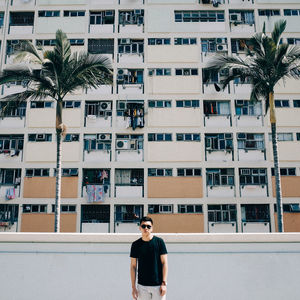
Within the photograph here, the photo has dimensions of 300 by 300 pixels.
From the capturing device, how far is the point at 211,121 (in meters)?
20.4

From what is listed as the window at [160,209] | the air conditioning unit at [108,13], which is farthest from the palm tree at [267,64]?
the air conditioning unit at [108,13]

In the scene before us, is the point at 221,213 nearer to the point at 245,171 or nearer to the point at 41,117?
the point at 245,171

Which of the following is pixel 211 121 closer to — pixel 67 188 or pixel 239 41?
pixel 239 41

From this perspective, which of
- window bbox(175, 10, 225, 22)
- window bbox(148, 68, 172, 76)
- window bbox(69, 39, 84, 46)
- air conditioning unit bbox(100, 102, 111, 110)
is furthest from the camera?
window bbox(175, 10, 225, 22)

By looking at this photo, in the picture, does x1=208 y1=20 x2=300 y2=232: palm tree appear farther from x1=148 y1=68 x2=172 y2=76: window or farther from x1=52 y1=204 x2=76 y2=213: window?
x1=52 y1=204 x2=76 y2=213: window

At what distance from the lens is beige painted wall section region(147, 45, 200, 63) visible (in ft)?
69.6

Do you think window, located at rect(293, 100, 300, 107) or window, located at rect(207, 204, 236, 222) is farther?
window, located at rect(293, 100, 300, 107)

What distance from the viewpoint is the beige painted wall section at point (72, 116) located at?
2038cm

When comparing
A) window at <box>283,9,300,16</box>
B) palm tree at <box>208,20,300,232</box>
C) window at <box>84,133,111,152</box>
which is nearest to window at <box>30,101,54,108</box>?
window at <box>84,133,111,152</box>

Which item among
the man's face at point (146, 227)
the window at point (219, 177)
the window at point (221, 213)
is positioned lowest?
the man's face at point (146, 227)

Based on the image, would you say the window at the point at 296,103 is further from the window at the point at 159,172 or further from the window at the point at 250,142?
the window at the point at 159,172

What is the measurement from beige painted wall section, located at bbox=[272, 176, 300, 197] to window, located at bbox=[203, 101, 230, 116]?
570 cm

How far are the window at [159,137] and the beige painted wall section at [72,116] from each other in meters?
5.02

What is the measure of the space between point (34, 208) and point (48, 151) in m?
3.85
